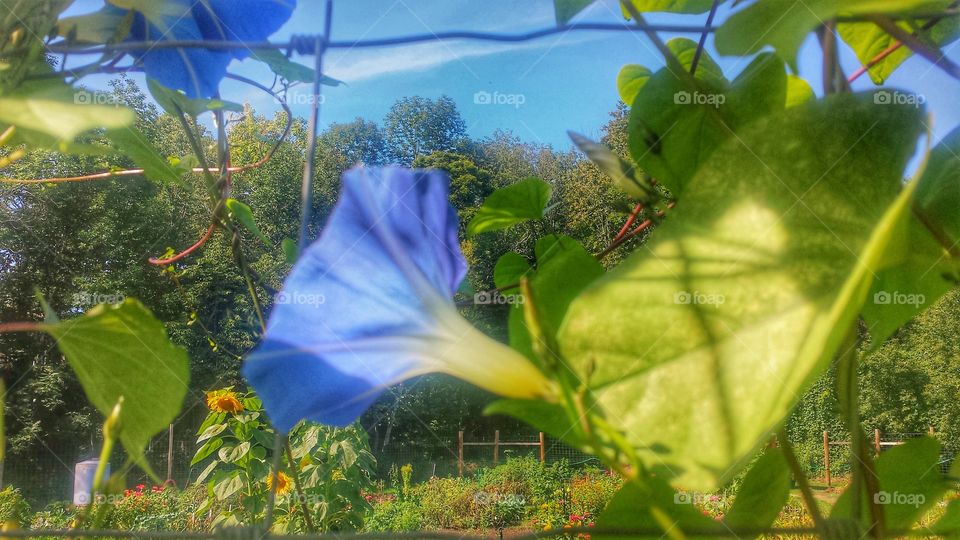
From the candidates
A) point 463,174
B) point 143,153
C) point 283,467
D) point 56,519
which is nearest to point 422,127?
point 463,174

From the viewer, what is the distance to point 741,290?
0.11 meters

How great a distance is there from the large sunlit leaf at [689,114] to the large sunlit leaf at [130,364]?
0.16 metres

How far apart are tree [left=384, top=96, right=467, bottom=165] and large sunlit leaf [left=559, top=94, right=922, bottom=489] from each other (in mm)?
9218

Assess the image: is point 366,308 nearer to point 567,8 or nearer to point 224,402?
point 567,8

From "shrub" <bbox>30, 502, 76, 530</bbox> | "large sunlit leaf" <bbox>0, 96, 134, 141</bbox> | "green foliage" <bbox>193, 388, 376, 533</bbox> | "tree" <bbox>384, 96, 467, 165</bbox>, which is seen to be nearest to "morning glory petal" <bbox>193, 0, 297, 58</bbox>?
"large sunlit leaf" <bbox>0, 96, 134, 141</bbox>

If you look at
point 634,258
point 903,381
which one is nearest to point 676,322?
point 634,258

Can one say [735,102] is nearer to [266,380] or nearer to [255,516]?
[266,380]

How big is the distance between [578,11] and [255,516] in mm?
1525

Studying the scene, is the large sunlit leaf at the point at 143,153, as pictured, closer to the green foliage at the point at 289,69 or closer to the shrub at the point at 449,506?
the green foliage at the point at 289,69

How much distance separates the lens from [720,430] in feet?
0.33

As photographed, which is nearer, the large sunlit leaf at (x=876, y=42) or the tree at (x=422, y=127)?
the large sunlit leaf at (x=876, y=42)

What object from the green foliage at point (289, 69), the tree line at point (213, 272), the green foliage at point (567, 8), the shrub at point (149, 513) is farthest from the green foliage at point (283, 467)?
the tree line at point (213, 272)

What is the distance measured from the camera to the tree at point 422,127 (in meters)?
9.66

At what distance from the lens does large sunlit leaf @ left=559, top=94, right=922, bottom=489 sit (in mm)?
101
